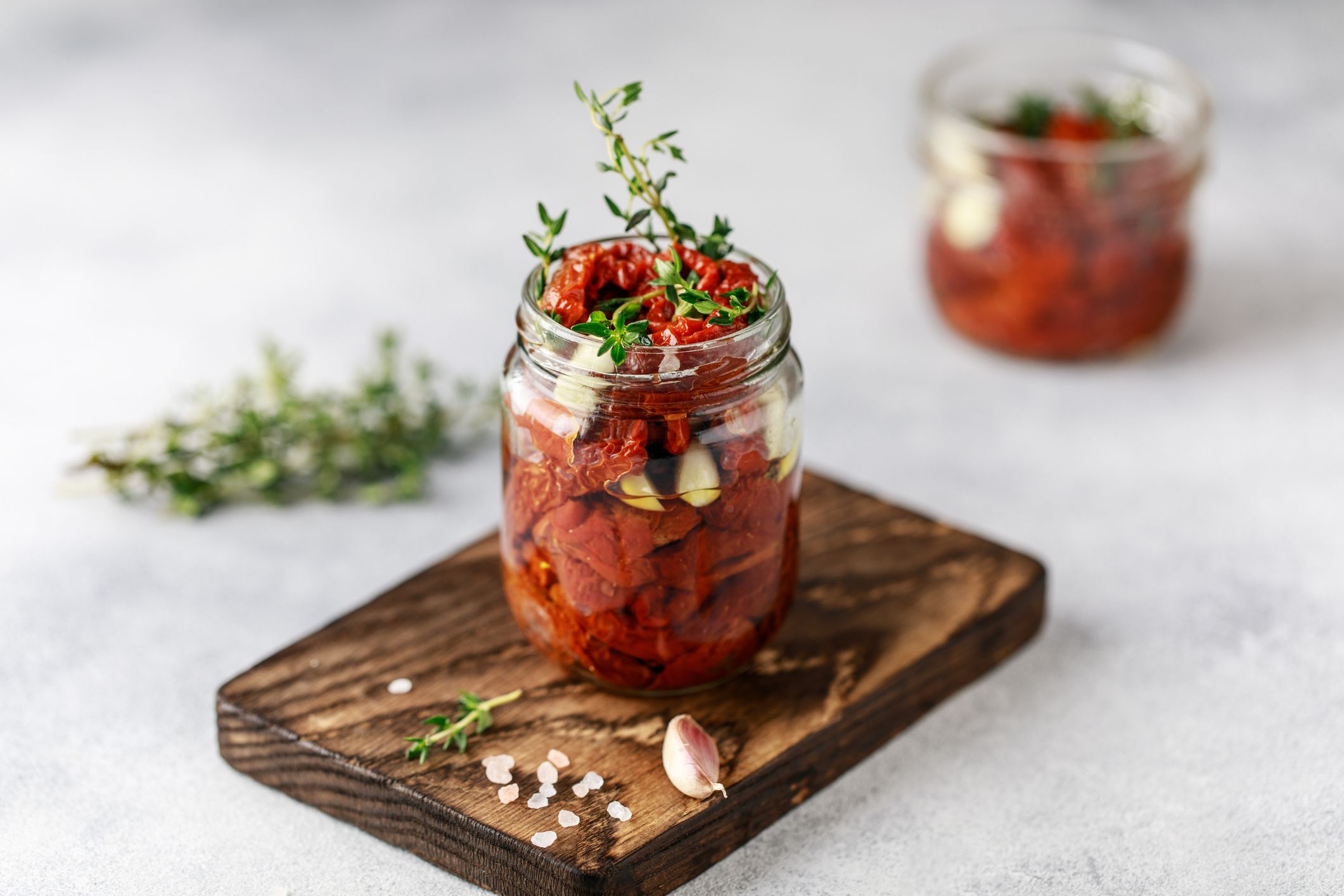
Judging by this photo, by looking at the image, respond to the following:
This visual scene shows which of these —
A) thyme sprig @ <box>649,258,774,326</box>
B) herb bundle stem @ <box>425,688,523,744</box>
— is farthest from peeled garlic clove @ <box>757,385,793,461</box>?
herb bundle stem @ <box>425,688,523,744</box>

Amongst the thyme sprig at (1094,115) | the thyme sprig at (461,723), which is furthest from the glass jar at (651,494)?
the thyme sprig at (1094,115)

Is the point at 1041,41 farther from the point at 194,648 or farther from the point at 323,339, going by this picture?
the point at 194,648

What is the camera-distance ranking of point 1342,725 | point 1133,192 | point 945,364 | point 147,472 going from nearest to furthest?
point 1342,725
point 147,472
point 1133,192
point 945,364

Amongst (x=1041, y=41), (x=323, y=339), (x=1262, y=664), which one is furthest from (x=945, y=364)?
(x=323, y=339)

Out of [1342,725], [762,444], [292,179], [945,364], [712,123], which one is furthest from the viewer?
[712,123]

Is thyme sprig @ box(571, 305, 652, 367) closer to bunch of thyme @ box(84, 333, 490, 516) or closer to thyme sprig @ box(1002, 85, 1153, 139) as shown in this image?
bunch of thyme @ box(84, 333, 490, 516)

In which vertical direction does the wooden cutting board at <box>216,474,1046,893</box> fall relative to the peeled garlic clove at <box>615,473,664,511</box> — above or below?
below

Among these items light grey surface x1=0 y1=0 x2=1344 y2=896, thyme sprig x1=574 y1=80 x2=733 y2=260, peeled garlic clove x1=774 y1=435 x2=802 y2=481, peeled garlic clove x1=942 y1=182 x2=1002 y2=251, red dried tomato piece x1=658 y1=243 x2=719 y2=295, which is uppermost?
thyme sprig x1=574 y1=80 x2=733 y2=260
